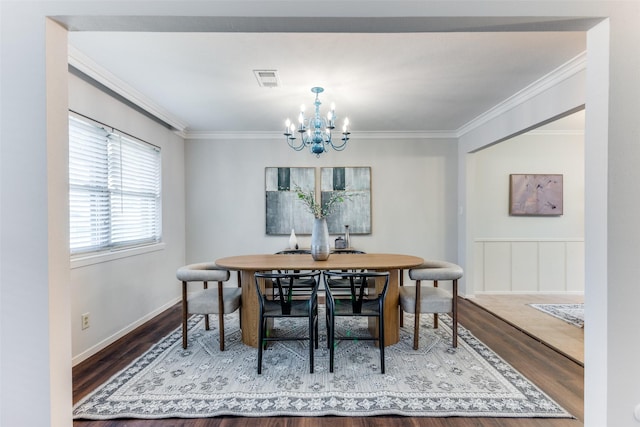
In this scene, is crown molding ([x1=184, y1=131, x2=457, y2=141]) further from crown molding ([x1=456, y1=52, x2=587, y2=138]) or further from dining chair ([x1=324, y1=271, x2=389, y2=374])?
dining chair ([x1=324, y1=271, x2=389, y2=374])

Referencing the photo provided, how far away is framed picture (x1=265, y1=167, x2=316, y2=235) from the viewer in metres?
4.54

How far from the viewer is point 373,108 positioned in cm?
348

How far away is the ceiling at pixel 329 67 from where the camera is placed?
2.08 meters

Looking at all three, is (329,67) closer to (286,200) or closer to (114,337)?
(286,200)

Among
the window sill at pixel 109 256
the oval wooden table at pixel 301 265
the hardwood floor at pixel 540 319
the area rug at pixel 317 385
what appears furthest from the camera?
the hardwood floor at pixel 540 319

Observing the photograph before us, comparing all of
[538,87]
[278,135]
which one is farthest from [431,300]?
[278,135]

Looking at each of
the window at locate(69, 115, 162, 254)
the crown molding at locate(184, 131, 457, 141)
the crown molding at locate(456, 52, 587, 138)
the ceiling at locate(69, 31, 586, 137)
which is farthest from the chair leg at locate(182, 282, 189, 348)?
the crown molding at locate(456, 52, 587, 138)

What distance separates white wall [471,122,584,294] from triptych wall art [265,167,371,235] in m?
1.75

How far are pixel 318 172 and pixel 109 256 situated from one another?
9.08 feet

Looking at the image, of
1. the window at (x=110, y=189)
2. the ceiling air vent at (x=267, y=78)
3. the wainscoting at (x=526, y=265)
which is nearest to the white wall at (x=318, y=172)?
the wainscoting at (x=526, y=265)

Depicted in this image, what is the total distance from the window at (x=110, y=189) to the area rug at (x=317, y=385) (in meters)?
1.19

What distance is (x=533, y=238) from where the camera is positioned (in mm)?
4594

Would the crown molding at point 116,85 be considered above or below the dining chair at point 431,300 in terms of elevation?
above

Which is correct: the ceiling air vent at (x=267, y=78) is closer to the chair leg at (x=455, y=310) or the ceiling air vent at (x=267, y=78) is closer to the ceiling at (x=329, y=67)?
the ceiling at (x=329, y=67)
